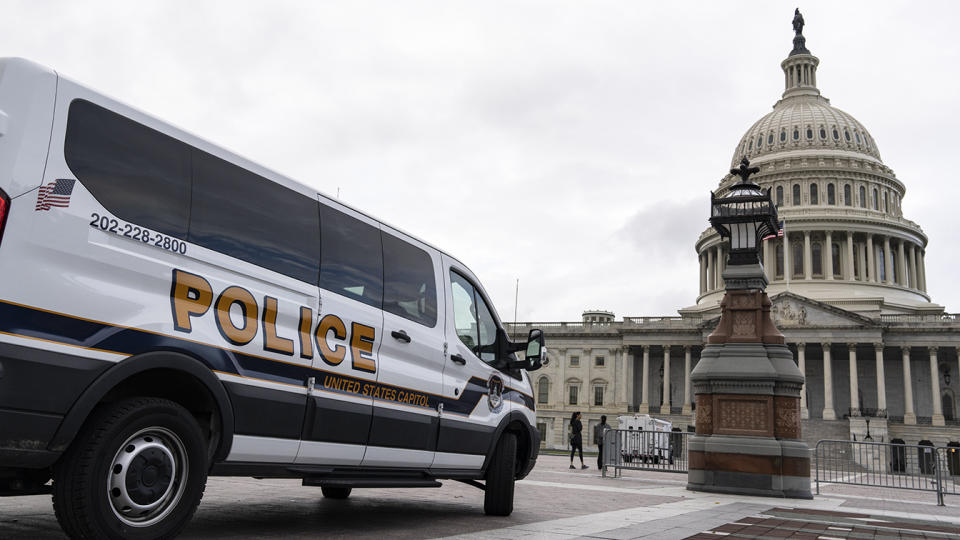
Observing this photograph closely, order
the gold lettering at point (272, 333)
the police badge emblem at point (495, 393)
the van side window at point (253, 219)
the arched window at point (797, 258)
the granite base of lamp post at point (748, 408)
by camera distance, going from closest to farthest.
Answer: the van side window at point (253, 219) → the gold lettering at point (272, 333) → the police badge emblem at point (495, 393) → the granite base of lamp post at point (748, 408) → the arched window at point (797, 258)

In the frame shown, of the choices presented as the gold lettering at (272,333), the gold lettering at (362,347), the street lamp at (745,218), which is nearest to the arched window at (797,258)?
the street lamp at (745,218)

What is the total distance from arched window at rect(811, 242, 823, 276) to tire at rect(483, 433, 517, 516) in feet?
279

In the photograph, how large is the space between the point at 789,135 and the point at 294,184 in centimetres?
10131

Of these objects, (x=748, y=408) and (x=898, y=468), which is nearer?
(x=748, y=408)

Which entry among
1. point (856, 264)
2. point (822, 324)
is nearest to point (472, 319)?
point (822, 324)

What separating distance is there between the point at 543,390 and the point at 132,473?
85.4 meters

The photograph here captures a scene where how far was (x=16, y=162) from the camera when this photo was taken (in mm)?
4305

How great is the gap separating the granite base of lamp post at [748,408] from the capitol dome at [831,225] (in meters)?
64.8

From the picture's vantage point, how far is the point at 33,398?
4.20 meters

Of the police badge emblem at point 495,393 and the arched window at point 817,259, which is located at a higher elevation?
the arched window at point 817,259

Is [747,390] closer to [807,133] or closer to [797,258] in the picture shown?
[797,258]

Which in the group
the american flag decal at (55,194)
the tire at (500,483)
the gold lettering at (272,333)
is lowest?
the tire at (500,483)

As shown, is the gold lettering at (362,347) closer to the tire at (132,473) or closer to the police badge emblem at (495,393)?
the tire at (132,473)

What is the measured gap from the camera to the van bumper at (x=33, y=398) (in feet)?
13.4
